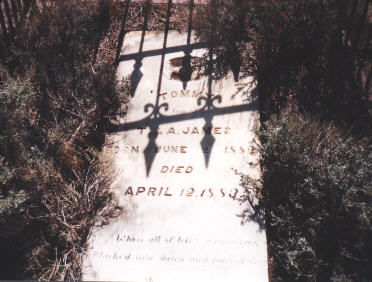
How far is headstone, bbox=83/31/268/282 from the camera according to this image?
10.5 feet

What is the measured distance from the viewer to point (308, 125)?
3553 millimetres

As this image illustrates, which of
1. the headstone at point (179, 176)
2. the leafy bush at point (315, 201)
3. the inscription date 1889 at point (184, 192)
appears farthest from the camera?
the inscription date 1889 at point (184, 192)

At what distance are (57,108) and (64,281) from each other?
1.98 m

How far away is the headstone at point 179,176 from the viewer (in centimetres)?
319

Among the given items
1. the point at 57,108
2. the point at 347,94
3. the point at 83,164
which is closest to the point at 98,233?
the point at 83,164

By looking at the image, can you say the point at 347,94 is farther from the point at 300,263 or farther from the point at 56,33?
the point at 56,33

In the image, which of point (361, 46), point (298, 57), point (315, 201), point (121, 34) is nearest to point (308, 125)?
point (315, 201)

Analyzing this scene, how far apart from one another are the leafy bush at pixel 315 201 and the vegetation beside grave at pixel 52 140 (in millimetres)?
1635

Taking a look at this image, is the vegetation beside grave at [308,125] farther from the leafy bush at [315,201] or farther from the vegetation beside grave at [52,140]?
the vegetation beside grave at [52,140]

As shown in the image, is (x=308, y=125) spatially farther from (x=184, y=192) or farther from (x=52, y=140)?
(x=52, y=140)

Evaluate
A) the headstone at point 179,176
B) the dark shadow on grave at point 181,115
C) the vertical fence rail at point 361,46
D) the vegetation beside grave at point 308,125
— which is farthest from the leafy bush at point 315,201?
the vertical fence rail at point 361,46

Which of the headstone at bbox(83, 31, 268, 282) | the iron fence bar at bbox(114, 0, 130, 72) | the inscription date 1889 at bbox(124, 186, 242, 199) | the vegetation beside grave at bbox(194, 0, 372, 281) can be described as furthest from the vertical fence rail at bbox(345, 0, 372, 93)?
the iron fence bar at bbox(114, 0, 130, 72)

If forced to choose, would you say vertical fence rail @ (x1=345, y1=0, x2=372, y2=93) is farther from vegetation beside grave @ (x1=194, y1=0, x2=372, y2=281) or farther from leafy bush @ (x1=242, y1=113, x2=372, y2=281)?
leafy bush @ (x1=242, y1=113, x2=372, y2=281)

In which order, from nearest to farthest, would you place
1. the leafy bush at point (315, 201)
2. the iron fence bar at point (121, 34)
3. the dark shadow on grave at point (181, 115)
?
1. the leafy bush at point (315, 201)
2. the dark shadow on grave at point (181, 115)
3. the iron fence bar at point (121, 34)
